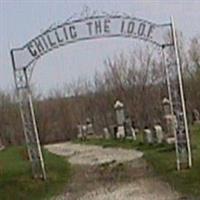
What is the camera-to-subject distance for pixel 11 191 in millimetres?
15289

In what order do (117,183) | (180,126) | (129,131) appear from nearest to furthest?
1. (117,183)
2. (180,126)
3. (129,131)

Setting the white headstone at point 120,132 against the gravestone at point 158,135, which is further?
the white headstone at point 120,132

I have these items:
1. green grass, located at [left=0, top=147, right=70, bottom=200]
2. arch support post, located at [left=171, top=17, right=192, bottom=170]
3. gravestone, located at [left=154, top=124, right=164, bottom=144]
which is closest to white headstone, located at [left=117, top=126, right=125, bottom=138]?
gravestone, located at [left=154, top=124, right=164, bottom=144]

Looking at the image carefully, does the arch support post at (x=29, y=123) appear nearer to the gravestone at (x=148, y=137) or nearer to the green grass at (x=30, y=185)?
the green grass at (x=30, y=185)

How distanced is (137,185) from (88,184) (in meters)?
1.76

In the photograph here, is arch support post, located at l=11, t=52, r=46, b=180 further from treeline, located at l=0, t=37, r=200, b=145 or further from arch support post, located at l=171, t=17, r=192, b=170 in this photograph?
treeline, located at l=0, t=37, r=200, b=145

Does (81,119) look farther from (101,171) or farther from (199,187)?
(199,187)

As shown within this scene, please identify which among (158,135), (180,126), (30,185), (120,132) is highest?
(180,126)

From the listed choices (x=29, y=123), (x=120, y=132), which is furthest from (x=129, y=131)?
(x=29, y=123)

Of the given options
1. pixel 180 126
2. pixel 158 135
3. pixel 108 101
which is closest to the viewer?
pixel 180 126

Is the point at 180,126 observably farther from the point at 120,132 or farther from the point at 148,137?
the point at 120,132

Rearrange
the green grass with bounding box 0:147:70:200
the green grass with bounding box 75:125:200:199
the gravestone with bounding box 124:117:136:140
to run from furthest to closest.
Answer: the gravestone with bounding box 124:117:136:140, the green grass with bounding box 0:147:70:200, the green grass with bounding box 75:125:200:199

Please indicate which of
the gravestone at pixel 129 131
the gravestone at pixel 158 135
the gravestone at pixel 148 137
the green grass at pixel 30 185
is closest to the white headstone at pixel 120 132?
the gravestone at pixel 129 131

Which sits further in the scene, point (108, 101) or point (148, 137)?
point (108, 101)
